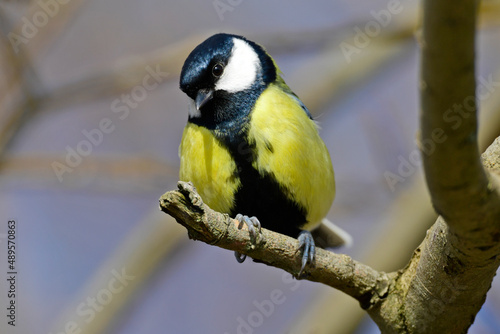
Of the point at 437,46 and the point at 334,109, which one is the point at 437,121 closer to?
the point at 437,46

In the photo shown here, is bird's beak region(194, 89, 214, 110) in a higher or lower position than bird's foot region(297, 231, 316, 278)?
higher

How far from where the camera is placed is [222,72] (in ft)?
10.3

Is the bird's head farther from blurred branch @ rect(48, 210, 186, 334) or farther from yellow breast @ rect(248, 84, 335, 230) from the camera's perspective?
blurred branch @ rect(48, 210, 186, 334)

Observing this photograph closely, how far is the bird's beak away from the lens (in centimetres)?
298

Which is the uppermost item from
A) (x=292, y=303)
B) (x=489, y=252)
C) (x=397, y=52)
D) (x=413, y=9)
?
(x=413, y=9)

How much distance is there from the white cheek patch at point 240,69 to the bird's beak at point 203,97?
2.6 inches

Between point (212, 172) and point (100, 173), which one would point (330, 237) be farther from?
point (100, 173)

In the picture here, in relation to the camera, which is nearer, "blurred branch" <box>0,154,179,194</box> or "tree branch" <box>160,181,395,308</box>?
"tree branch" <box>160,181,395,308</box>

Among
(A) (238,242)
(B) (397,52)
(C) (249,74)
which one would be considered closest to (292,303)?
(B) (397,52)

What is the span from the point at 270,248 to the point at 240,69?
1243 mm

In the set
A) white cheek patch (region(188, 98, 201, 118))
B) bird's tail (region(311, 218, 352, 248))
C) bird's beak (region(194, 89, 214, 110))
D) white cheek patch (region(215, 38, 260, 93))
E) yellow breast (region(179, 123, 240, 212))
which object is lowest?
bird's tail (region(311, 218, 352, 248))

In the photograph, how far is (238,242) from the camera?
2.23 meters

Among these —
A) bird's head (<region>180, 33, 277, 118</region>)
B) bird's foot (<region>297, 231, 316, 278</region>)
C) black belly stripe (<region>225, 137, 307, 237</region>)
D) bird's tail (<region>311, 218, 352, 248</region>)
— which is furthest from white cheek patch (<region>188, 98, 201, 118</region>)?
bird's tail (<region>311, 218, 352, 248</region>)

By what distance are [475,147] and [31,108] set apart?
2941 mm
